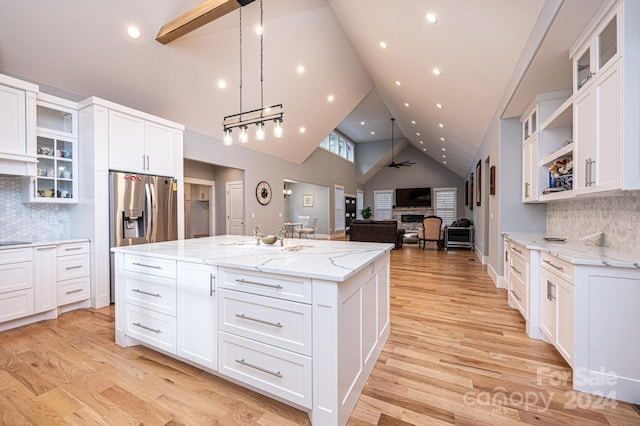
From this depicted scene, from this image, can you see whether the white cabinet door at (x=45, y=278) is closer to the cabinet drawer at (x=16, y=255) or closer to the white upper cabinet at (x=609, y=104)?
the cabinet drawer at (x=16, y=255)

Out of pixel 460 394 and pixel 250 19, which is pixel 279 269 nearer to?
pixel 460 394

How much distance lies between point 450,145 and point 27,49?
8.12 metres

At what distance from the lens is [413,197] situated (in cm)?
1218

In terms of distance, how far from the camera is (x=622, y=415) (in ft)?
5.10

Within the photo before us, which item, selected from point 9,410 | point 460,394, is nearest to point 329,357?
point 460,394

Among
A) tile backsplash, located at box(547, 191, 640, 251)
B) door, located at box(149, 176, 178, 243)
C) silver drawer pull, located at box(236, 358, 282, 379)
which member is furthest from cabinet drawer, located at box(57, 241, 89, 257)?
tile backsplash, located at box(547, 191, 640, 251)

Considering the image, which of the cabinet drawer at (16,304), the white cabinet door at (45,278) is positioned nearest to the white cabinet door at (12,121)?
the white cabinet door at (45,278)

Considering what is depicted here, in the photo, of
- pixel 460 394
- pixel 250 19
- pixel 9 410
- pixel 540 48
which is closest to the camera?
pixel 9 410

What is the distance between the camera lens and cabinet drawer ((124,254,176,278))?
2.06 meters

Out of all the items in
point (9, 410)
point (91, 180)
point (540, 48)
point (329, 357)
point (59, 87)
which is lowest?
point (9, 410)

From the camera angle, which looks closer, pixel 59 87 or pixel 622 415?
pixel 622 415

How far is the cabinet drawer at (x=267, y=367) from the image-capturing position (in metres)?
1.50

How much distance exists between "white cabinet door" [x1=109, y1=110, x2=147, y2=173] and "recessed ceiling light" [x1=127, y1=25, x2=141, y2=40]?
984 mm

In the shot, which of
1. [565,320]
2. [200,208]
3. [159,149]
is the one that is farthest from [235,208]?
[565,320]
